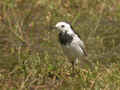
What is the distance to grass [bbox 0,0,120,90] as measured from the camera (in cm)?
354

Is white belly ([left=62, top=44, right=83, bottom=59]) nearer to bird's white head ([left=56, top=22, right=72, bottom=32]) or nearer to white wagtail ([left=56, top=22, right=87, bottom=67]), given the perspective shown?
white wagtail ([left=56, top=22, right=87, bottom=67])

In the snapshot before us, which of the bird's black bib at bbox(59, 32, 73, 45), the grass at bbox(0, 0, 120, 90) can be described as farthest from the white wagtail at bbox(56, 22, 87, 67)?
the grass at bbox(0, 0, 120, 90)

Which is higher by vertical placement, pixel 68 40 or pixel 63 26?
pixel 63 26

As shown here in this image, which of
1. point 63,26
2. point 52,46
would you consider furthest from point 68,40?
point 52,46

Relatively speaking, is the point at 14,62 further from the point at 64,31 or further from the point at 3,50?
the point at 64,31

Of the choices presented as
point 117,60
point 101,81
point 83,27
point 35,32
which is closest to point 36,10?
point 35,32

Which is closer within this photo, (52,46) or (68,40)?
(68,40)

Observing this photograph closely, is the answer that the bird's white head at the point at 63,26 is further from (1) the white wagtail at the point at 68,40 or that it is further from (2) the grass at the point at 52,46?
(2) the grass at the point at 52,46

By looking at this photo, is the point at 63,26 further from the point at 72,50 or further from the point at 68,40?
the point at 72,50

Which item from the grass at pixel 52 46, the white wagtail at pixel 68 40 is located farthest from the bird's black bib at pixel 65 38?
the grass at pixel 52 46

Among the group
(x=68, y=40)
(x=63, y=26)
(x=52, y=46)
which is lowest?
(x=52, y=46)

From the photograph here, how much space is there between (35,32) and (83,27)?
2.56ft

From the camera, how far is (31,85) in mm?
3820

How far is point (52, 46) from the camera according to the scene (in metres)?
4.53
